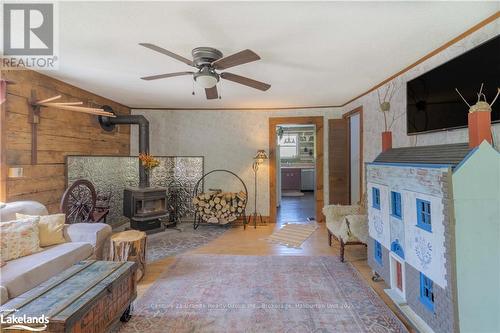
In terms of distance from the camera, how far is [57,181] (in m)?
3.29

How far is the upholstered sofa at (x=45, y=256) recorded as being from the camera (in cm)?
180

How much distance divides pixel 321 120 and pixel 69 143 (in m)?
4.22

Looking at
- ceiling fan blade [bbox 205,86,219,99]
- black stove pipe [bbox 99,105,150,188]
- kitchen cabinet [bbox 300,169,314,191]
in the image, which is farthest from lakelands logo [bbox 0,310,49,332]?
kitchen cabinet [bbox 300,169,314,191]

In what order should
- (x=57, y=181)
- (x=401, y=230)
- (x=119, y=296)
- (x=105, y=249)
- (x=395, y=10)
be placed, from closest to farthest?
(x=395, y=10)
(x=119, y=296)
(x=401, y=230)
(x=105, y=249)
(x=57, y=181)

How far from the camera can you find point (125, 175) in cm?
466

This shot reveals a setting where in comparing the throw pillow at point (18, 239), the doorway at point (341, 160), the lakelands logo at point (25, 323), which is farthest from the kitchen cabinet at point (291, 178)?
the lakelands logo at point (25, 323)

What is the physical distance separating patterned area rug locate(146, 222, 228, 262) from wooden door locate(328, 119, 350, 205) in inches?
86.5

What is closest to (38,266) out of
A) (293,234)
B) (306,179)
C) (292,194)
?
(293,234)

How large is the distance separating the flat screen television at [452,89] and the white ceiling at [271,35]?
0.24m

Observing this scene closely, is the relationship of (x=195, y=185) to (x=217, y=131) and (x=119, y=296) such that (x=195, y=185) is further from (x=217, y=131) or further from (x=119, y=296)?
(x=119, y=296)

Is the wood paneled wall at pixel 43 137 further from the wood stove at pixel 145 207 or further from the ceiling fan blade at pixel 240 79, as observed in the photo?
the ceiling fan blade at pixel 240 79

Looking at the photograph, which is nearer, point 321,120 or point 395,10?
point 395,10

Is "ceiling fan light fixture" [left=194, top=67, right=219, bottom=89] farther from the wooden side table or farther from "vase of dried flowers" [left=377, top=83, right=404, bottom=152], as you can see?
"vase of dried flowers" [left=377, top=83, right=404, bottom=152]

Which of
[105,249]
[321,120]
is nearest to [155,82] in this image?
[105,249]
